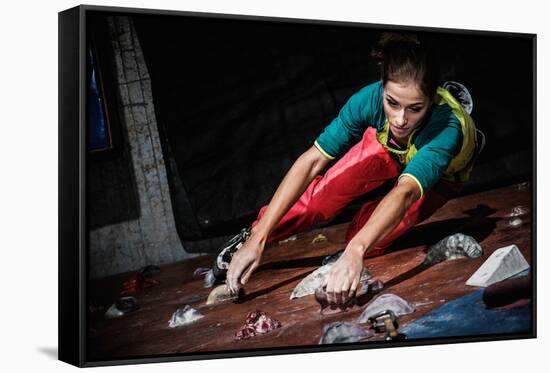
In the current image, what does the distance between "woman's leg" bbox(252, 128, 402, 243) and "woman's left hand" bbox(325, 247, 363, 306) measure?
239 millimetres

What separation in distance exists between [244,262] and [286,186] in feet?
1.49

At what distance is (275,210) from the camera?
6.53 m

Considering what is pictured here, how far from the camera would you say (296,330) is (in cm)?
650

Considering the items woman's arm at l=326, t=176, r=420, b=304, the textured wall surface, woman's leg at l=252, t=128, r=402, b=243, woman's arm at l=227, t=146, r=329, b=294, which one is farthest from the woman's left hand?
the textured wall surface

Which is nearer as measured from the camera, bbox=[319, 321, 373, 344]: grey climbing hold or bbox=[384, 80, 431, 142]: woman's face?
bbox=[319, 321, 373, 344]: grey climbing hold

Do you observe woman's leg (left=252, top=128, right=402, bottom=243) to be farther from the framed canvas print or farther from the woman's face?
the woman's face

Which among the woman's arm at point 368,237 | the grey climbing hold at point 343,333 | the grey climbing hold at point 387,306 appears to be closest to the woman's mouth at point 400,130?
the woman's arm at point 368,237

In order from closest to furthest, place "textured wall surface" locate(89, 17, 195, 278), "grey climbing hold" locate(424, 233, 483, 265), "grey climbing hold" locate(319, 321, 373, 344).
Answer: "textured wall surface" locate(89, 17, 195, 278), "grey climbing hold" locate(319, 321, 373, 344), "grey climbing hold" locate(424, 233, 483, 265)

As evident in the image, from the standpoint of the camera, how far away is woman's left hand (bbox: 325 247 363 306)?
6594mm

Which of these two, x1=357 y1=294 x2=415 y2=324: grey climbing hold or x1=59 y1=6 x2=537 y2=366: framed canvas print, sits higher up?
x1=59 y1=6 x2=537 y2=366: framed canvas print

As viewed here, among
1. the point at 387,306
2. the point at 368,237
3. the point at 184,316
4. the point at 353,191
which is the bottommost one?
the point at 387,306

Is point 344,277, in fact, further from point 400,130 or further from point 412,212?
point 400,130

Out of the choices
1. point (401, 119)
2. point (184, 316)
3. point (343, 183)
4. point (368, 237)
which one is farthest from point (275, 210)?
point (401, 119)

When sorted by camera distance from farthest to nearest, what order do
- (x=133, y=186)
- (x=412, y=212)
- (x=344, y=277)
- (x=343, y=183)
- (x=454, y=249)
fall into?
1. (x=454, y=249)
2. (x=412, y=212)
3. (x=343, y=183)
4. (x=344, y=277)
5. (x=133, y=186)
